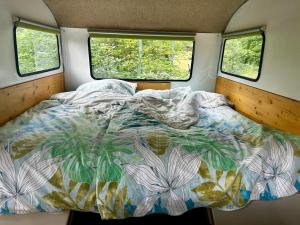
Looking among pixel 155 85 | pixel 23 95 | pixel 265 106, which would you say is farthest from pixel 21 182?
pixel 155 85

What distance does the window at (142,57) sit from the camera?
323 cm

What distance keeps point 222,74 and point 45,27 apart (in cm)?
233

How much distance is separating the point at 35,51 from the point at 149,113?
4.91ft

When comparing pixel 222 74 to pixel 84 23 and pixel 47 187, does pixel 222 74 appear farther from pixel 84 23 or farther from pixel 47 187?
pixel 47 187

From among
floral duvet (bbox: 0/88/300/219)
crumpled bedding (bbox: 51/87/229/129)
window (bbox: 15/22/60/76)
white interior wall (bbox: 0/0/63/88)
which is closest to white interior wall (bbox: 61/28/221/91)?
window (bbox: 15/22/60/76)

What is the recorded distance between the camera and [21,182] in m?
1.31

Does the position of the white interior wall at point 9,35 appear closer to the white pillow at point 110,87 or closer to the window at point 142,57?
the white pillow at point 110,87

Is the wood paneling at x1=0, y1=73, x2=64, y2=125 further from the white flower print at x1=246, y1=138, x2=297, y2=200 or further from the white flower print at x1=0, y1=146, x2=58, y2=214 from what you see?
the white flower print at x1=246, y1=138, x2=297, y2=200

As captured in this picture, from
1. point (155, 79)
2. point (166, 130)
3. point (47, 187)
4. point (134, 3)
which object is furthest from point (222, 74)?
point (47, 187)

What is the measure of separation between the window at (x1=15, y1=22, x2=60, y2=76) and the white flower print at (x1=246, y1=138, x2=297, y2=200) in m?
2.14

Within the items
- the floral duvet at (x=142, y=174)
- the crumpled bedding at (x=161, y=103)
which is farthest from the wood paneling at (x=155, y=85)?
the floral duvet at (x=142, y=174)

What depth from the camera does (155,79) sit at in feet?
11.1

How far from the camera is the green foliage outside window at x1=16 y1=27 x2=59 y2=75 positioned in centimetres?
224

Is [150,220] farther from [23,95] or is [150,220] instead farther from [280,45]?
[280,45]
